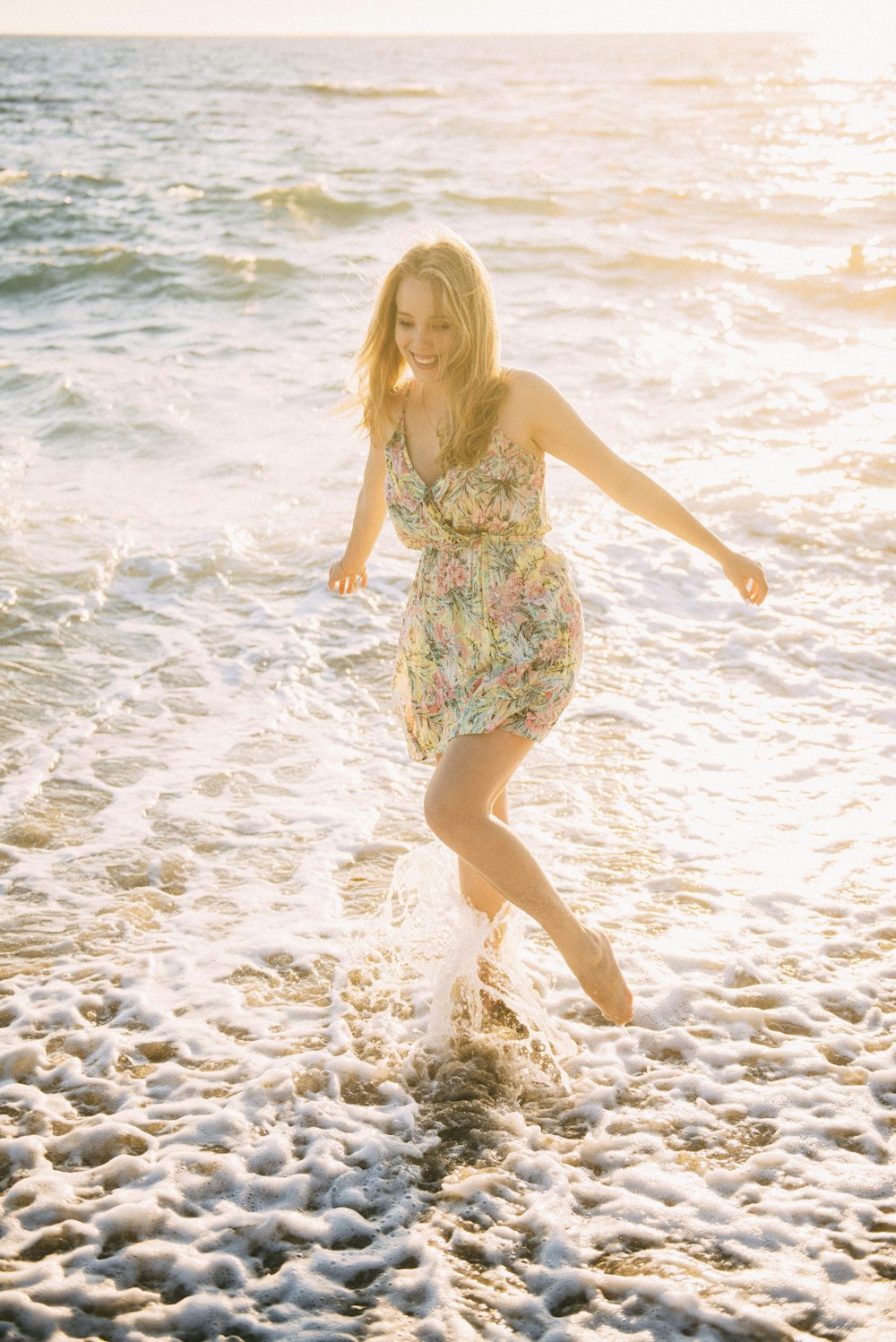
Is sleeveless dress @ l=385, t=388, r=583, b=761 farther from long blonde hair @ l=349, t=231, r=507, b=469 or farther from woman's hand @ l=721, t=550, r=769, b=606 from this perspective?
woman's hand @ l=721, t=550, r=769, b=606

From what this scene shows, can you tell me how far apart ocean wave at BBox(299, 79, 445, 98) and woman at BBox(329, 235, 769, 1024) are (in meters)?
48.0

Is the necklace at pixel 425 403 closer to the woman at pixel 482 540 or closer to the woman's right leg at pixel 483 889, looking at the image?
the woman at pixel 482 540

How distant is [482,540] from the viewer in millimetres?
3248

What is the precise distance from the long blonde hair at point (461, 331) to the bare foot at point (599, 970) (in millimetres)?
1248

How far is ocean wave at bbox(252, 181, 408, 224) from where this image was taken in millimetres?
19906

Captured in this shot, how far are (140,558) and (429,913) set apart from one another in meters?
4.15

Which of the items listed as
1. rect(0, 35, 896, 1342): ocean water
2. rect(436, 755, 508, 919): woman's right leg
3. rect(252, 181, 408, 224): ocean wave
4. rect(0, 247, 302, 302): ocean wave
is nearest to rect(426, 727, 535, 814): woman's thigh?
rect(436, 755, 508, 919): woman's right leg

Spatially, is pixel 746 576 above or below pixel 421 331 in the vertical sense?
below

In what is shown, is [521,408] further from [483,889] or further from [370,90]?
[370,90]

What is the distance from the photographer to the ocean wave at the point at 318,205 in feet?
65.3

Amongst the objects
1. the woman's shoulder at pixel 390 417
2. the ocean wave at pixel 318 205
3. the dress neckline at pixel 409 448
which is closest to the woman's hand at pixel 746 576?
the dress neckline at pixel 409 448

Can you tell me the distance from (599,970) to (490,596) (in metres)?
1.00

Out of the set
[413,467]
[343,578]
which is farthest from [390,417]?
[343,578]

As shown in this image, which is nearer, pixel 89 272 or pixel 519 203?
pixel 89 272
